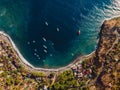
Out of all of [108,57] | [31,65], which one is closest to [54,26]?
[31,65]

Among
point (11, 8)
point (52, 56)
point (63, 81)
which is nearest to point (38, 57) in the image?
point (52, 56)

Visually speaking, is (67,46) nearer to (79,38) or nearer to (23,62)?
(79,38)

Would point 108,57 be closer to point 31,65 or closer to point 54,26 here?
point 54,26

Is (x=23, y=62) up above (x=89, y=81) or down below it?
above

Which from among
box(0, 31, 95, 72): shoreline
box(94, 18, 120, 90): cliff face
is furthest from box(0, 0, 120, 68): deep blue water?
box(94, 18, 120, 90): cliff face

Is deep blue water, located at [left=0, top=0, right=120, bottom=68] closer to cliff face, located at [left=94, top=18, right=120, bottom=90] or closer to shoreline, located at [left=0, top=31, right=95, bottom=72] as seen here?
shoreline, located at [left=0, top=31, right=95, bottom=72]

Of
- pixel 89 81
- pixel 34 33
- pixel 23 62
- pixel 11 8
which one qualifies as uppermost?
pixel 11 8
